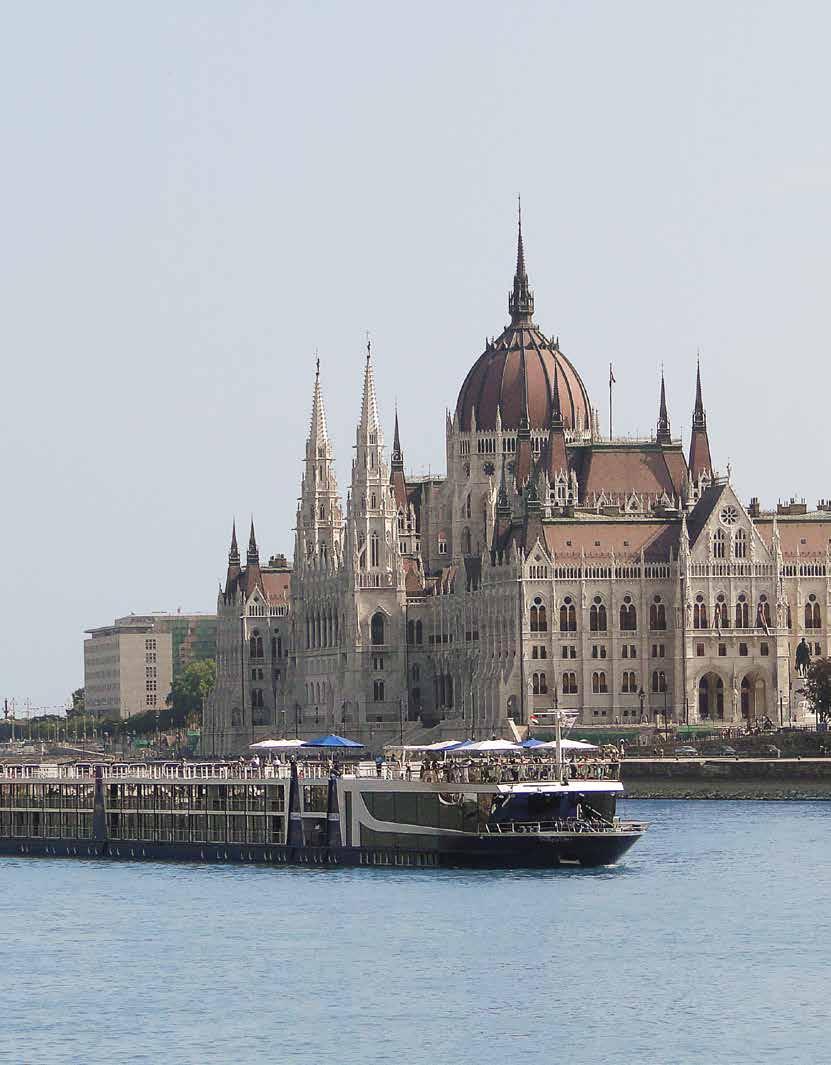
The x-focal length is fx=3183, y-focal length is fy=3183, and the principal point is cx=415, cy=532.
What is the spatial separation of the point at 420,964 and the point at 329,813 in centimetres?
2604

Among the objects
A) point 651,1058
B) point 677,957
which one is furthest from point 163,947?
point 651,1058

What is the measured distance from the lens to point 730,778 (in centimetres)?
17525

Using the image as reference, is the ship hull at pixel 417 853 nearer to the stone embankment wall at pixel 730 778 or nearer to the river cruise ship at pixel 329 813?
the river cruise ship at pixel 329 813

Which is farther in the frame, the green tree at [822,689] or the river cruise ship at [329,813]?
the green tree at [822,689]

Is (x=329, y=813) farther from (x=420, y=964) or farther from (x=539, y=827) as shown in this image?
(x=420, y=964)

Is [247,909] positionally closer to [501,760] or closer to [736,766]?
[501,760]

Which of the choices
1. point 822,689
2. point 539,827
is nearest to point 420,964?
point 539,827

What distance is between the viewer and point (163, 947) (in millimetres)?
96062

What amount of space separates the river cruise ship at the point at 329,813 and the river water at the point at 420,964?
1.10 m

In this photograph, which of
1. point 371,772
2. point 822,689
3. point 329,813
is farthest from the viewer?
point 822,689

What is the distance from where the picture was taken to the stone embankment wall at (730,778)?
171 metres

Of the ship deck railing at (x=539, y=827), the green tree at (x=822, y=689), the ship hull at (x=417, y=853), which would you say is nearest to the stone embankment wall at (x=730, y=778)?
the green tree at (x=822, y=689)

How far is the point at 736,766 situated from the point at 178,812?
59.9 metres

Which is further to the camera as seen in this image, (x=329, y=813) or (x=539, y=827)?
(x=329, y=813)
